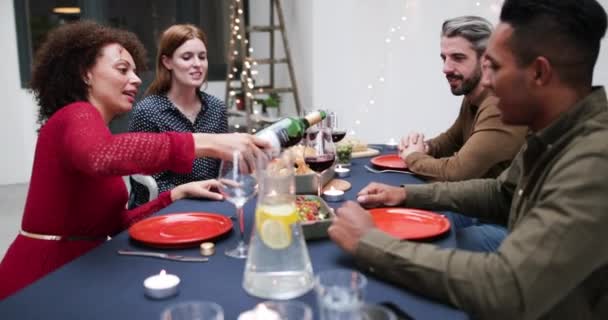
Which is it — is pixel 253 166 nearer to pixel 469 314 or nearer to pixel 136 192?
pixel 469 314

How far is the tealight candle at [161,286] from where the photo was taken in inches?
39.8

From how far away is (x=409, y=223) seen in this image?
1410 millimetres

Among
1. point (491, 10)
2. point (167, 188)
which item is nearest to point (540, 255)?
point (167, 188)

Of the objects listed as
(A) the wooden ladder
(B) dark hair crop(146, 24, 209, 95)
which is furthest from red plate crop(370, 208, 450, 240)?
(A) the wooden ladder

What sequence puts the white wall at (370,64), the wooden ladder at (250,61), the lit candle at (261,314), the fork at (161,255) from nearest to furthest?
the lit candle at (261,314) → the fork at (161,255) → the white wall at (370,64) → the wooden ladder at (250,61)

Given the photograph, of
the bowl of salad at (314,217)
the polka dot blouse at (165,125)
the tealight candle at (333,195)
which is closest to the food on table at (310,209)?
the bowl of salad at (314,217)

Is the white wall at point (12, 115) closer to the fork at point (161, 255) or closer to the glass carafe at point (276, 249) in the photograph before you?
the fork at point (161, 255)

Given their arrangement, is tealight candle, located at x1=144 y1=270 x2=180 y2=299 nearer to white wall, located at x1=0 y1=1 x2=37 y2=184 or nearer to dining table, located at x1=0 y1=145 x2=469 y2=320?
dining table, located at x1=0 y1=145 x2=469 y2=320

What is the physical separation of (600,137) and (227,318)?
0.78 m

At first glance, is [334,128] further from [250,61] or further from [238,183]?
[250,61]

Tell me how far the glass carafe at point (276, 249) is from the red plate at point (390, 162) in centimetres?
122

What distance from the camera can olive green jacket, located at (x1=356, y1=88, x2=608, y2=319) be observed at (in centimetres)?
94

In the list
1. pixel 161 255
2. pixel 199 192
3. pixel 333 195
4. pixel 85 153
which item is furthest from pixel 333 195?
pixel 85 153

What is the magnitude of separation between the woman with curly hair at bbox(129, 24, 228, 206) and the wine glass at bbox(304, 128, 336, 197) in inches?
39.6
